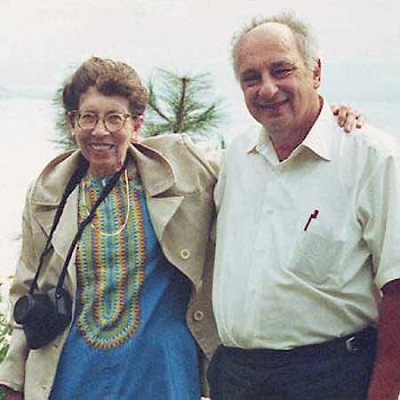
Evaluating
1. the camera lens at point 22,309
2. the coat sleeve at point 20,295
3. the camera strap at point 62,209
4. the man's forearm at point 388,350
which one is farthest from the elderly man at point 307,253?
the coat sleeve at point 20,295

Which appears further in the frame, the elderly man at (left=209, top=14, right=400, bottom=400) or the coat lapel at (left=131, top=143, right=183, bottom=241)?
the coat lapel at (left=131, top=143, right=183, bottom=241)

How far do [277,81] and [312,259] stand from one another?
0.50 m

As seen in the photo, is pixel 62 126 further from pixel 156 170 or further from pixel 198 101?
pixel 156 170

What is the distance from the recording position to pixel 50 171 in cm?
349

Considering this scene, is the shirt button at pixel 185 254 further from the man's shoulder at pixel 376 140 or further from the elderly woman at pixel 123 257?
the man's shoulder at pixel 376 140

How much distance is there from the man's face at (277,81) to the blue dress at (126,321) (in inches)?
23.3

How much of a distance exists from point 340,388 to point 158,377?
63 centimetres

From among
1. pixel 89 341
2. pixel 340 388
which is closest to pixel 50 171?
pixel 89 341

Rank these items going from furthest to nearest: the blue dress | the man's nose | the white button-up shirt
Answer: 1. the blue dress
2. the man's nose
3. the white button-up shirt

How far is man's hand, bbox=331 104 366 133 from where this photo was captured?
2873 mm

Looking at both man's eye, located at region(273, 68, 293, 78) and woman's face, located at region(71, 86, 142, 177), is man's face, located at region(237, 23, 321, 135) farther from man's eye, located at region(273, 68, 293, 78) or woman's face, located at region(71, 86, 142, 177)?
woman's face, located at region(71, 86, 142, 177)

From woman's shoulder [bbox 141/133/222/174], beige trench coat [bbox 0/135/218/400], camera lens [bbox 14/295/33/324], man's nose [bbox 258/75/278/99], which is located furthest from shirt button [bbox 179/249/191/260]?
man's nose [bbox 258/75/278/99]

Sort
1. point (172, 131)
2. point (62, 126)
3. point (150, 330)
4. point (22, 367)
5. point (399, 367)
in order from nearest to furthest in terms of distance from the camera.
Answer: point (399, 367) → point (150, 330) → point (22, 367) → point (62, 126) → point (172, 131)

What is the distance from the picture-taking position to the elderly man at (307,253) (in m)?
2.74
